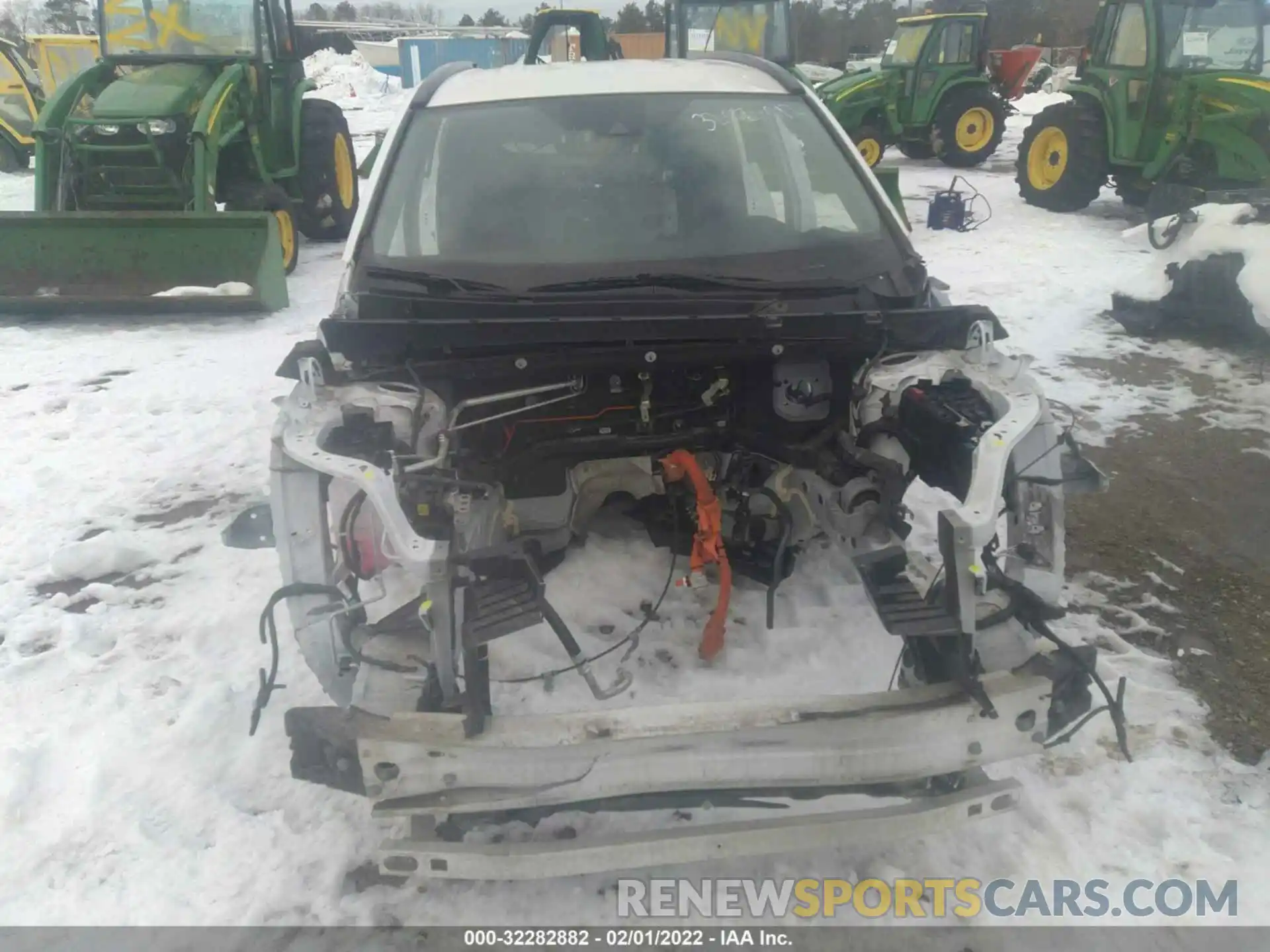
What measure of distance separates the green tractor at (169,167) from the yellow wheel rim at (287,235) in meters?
0.01

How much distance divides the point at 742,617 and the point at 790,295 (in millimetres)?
1263

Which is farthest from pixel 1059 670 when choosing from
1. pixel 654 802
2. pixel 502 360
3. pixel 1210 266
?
pixel 1210 266

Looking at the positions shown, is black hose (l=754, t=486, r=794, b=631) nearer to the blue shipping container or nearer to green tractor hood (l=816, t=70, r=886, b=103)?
green tractor hood (l=816, t=70, r=886, b=103)

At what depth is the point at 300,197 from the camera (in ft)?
31.6

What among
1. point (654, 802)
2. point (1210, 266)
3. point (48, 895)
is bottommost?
point (48, 895)

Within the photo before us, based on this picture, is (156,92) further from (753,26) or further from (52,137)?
(753,26)

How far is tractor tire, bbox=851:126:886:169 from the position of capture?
15.0m

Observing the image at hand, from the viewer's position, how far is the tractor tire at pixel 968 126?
14.9 meters

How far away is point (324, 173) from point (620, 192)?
24.4ft

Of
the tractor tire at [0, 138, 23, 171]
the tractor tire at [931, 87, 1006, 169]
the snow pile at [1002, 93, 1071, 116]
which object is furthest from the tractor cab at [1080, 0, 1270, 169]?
the tractor tire at [0, 138, 23, 171]

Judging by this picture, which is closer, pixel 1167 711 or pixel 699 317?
pixel 699 317

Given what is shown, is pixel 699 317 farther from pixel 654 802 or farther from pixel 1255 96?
pixel 1255 96

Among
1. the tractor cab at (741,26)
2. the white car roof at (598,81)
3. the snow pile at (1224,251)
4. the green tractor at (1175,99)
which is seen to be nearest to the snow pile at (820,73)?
the tractor cab at (741,26)

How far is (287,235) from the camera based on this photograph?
8867 mm
